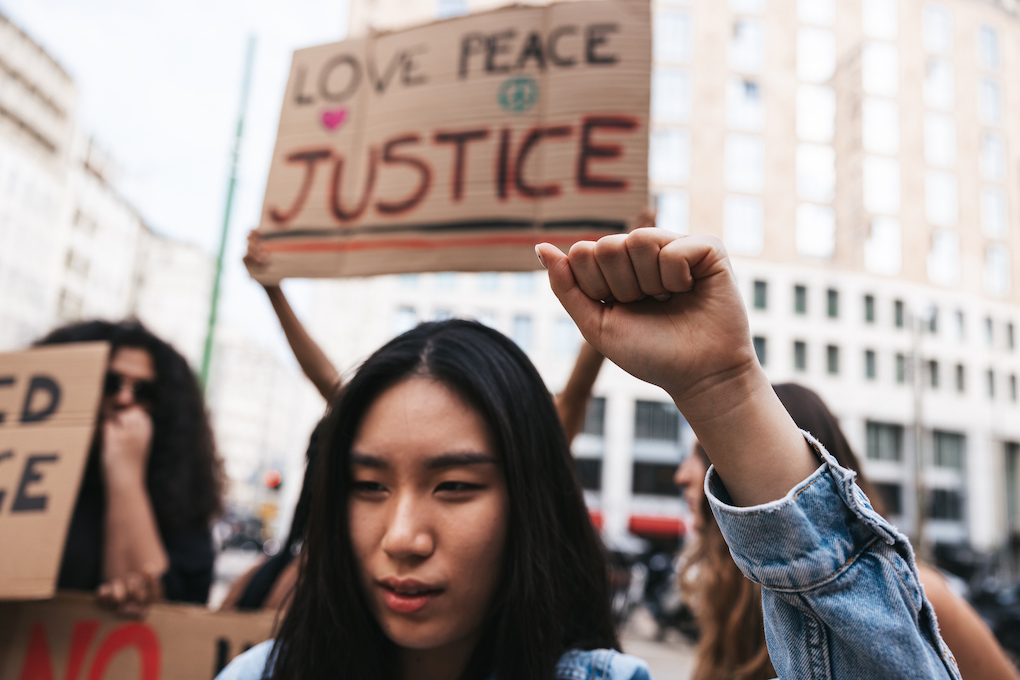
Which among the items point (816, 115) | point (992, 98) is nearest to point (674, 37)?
point (816, 115)

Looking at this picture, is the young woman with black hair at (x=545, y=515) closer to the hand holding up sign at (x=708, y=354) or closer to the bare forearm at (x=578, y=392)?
the hand holding up sign at (x=708, y=354)

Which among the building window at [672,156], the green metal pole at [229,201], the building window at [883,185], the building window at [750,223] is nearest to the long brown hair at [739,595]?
the green metal pole at [229,201]

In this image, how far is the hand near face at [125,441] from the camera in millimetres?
2057

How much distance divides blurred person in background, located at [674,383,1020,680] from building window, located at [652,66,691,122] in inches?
1242

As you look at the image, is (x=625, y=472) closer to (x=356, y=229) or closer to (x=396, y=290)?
(x=396, y=290)

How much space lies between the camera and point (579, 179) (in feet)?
6.93

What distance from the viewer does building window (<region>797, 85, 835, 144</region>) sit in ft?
104

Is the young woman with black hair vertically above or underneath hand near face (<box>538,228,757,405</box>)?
underneath

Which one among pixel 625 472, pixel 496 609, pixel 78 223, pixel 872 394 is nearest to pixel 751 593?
pixel 496 609

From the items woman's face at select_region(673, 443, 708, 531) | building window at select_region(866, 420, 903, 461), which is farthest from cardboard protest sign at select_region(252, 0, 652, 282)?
building window at select_region(866, 420, 903, 461)

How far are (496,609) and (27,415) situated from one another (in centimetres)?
147

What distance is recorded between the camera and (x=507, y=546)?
1.17 meters

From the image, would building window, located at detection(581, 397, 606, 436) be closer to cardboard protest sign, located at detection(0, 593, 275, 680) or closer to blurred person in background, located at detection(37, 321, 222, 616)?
blurred person in background, located at detection(37, 321, 222, 616)

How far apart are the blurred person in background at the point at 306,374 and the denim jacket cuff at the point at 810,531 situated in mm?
1153
